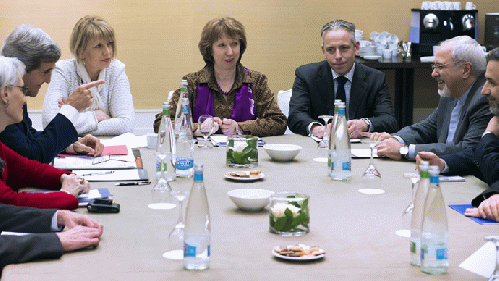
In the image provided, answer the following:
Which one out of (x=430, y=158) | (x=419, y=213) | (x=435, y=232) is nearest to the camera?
(x=435, y=232)

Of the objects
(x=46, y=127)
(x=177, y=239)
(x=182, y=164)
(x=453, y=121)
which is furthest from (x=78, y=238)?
(x=453, y=121)

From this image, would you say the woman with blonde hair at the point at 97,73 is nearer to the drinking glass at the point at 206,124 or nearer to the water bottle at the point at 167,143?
the drinking glass at the point at 206,124

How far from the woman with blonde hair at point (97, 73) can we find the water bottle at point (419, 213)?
2.46 metres

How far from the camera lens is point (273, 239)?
1.77 meters

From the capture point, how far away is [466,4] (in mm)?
6574

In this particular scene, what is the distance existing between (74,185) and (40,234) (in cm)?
62

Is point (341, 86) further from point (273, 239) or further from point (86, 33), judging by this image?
Answer: point (273, 239)

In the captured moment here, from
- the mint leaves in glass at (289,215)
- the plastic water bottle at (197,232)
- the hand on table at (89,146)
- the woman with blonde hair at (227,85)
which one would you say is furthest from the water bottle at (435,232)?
the woman with blonde hair at (227,85)

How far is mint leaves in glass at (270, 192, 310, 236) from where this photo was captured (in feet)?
5.89

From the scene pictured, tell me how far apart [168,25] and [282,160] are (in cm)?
355

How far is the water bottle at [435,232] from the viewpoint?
58.4 inches

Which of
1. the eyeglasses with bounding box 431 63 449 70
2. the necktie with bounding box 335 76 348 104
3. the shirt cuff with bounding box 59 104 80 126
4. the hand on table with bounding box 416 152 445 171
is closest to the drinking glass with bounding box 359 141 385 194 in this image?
the hand on table with bounding box 416 152 445 171

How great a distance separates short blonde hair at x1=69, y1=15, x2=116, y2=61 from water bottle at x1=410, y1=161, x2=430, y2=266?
2847 mm

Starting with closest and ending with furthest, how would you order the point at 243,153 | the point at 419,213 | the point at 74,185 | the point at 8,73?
the point at 419,213 → the point at 8,73 → the point at 74,185 → the point at 243,153
